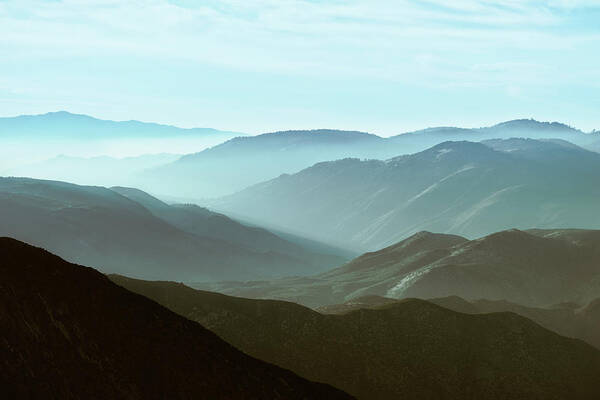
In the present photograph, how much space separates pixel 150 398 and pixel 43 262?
16.6m

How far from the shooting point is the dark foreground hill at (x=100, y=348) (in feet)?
157

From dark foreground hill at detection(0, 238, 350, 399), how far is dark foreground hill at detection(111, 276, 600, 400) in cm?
1056

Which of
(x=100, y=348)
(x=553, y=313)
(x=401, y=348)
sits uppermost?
(x=100, y=348)

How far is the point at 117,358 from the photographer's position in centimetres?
5266

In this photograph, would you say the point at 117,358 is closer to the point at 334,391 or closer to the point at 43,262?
the point at 43,262

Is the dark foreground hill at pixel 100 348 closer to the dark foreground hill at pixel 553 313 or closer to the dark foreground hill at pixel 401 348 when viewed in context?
the dark foreground hill at pixel 401 348

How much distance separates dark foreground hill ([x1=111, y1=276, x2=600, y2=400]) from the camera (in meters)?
75.2

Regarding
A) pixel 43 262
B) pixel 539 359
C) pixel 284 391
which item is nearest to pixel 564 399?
pixel 539 359

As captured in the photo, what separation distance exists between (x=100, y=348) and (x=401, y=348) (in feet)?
A: 129

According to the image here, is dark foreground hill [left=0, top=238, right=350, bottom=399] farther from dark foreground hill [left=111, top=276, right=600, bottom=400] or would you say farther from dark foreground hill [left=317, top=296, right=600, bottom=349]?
dark foreground hill [left=317, top=296, right=600, bottom=349]

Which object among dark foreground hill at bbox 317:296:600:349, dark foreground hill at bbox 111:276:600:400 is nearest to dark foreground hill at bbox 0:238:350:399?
dark foreground hill at bbox 111:276:600:400

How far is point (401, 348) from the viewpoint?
3177 inches

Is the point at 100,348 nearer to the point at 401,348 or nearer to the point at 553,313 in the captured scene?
the point at 401,348

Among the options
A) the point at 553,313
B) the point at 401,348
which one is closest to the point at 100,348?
the point at 401,348
